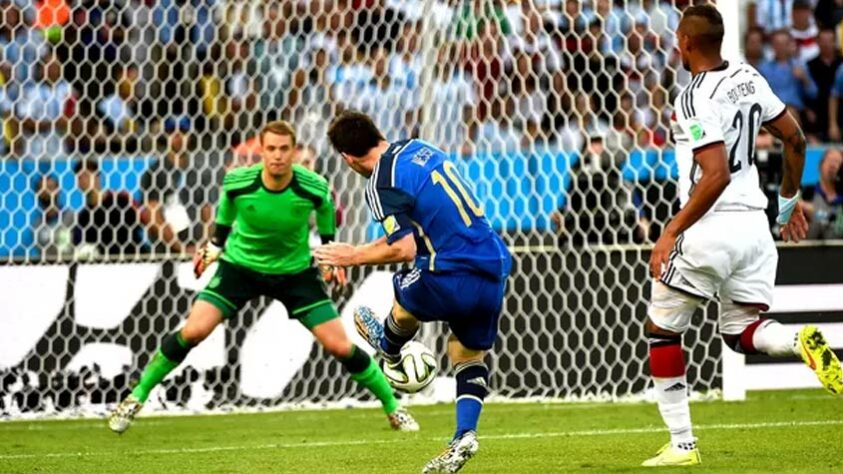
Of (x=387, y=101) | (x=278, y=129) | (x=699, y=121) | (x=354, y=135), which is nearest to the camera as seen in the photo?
(x=699, y=121)

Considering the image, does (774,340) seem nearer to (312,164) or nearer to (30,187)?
→ (312,164)

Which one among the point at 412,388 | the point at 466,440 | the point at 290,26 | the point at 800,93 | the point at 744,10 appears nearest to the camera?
the point at 466,440

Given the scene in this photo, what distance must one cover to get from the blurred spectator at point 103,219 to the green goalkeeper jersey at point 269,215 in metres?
2.19

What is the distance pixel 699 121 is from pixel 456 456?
69.1 inches

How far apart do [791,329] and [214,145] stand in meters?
6.98

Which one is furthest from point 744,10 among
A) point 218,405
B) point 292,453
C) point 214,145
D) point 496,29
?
point 292,453

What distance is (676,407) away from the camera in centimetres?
648

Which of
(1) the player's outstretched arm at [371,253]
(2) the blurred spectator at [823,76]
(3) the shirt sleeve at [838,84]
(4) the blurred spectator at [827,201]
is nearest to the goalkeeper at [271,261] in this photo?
(1) the player's outstretched arm at [371,253]

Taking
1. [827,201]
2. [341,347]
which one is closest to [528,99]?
[827,201]

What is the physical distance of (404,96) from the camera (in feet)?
40.3

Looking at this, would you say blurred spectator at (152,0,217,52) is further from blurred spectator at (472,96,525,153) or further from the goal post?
blurred spectator at (472,96,525,153)

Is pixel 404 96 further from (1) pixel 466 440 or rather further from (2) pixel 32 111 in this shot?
(1) pixel 466 440

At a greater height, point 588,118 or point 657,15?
point 657,15

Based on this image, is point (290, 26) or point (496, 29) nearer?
point (496, 29)
